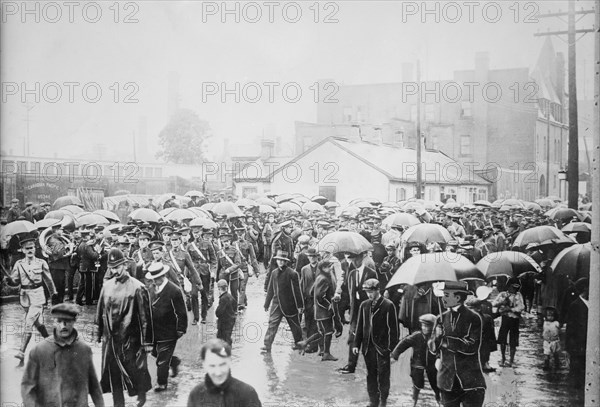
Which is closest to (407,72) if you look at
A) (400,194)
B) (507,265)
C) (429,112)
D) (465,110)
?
(429,112)

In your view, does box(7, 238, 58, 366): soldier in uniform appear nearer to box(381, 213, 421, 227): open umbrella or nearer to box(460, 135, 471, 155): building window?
box(381, 213, 421, 227): open umbrella

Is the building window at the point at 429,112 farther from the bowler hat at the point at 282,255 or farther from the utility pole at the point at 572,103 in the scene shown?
the bowler hat at the point at 282,255

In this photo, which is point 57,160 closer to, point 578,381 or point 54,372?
point 54,372

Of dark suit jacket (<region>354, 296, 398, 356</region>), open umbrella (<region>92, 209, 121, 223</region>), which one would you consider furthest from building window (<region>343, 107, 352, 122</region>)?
open umbrella (<region>92, 209, 121, 223</region>)

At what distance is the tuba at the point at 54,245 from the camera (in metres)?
7.18

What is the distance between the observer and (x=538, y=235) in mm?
6598

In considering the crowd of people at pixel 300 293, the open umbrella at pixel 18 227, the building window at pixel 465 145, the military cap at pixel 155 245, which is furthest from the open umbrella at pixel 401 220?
the open umbrella at pixel 18 227

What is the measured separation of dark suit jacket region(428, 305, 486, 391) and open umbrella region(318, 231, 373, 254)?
1.80 m

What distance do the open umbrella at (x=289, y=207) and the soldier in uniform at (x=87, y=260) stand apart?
92.6 inches

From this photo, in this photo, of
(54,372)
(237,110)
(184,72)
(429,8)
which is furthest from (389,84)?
(54,372)

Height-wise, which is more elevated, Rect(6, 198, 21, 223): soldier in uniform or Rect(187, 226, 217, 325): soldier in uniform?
Rect(6, 198, 21, 223): soldier in uniform

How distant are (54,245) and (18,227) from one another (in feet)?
1.52

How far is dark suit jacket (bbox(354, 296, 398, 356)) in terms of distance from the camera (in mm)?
6043

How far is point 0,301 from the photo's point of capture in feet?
22.4
